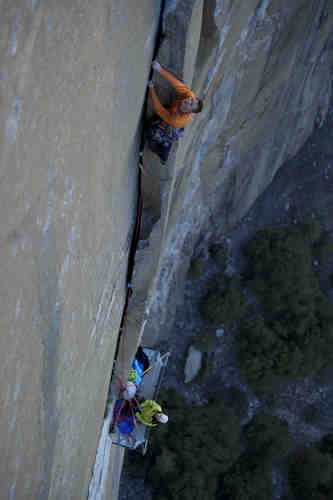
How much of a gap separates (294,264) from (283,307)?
44.5 inches

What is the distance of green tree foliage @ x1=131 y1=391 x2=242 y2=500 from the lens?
29.7 ft

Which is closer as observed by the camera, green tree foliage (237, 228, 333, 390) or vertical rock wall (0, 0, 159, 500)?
vertical rock wall (0, 0, 159, 500)

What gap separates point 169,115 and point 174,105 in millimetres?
117

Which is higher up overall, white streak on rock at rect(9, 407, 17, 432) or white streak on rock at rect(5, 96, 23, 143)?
white streak on rock at rect(5, 96, 23, 143)

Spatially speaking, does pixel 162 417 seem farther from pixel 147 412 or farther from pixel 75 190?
pixel 75 190

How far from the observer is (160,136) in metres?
3.11

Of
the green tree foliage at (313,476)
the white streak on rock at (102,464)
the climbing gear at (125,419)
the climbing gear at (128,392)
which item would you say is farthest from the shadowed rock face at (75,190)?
the green tree foliage at (313,476)

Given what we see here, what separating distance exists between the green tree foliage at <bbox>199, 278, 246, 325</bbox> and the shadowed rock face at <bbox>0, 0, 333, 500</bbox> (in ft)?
16.5

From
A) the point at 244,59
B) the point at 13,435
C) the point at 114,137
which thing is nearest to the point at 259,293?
the point at 244,59

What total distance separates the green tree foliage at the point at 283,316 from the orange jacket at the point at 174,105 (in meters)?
7.44

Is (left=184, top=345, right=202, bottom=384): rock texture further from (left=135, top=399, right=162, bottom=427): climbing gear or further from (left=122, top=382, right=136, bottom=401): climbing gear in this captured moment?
(left=122, top=382, right=136, bottom=401): climbing gear

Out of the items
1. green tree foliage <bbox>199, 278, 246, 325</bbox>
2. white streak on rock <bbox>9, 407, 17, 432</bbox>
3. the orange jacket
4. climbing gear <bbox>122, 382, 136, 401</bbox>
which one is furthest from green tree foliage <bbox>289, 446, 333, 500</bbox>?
white streak on rock <bbox>9, 407, 17, 432</bbox>

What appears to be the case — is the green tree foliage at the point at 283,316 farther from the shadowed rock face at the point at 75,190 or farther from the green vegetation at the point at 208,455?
the shadowed rock face at the point at 75,190

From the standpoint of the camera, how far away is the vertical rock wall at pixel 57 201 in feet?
3.76
